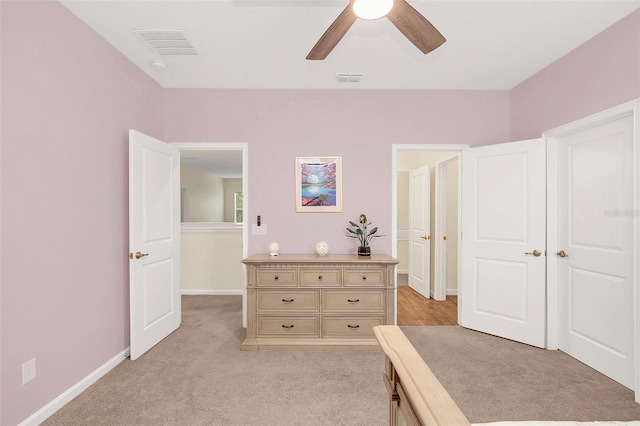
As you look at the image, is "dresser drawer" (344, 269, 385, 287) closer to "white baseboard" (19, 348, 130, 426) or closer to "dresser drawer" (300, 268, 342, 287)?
"dresser drawer" (300, 268, 342, 287)

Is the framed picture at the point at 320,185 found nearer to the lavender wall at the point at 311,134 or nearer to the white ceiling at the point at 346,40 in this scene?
the lavender wall at the point at 311,134

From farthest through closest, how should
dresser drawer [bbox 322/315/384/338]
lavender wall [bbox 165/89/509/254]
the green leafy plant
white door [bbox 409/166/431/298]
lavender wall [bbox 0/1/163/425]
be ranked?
white door [bbox 409/166/431/298] → lavender wall [bbox 165/89/509/254] → the green leafy plant → dresser drawer [bbox 322/315/384/338] → lavender wall [bbox 0/1/163/425]

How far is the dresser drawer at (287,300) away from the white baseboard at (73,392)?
1.28m

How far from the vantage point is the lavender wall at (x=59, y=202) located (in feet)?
5.98

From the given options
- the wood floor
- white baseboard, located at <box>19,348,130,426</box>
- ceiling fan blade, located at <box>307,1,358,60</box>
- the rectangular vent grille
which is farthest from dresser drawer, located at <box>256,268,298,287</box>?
the rectangular vent grille

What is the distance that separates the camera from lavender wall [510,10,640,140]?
2.31 m

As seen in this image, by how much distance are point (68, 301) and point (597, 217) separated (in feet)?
13.7

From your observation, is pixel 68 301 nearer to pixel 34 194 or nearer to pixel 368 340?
pixel 34 194

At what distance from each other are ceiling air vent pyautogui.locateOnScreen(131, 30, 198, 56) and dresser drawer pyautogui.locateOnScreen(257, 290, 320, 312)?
2315 millimetres

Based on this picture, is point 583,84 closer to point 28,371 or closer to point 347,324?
point 347,324

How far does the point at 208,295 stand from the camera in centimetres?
504

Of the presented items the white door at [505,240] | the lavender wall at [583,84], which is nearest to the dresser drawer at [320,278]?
the white door at [505,240]

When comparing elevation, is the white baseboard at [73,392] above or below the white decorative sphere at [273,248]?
below

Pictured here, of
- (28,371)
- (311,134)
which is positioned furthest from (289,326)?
(311,134)
